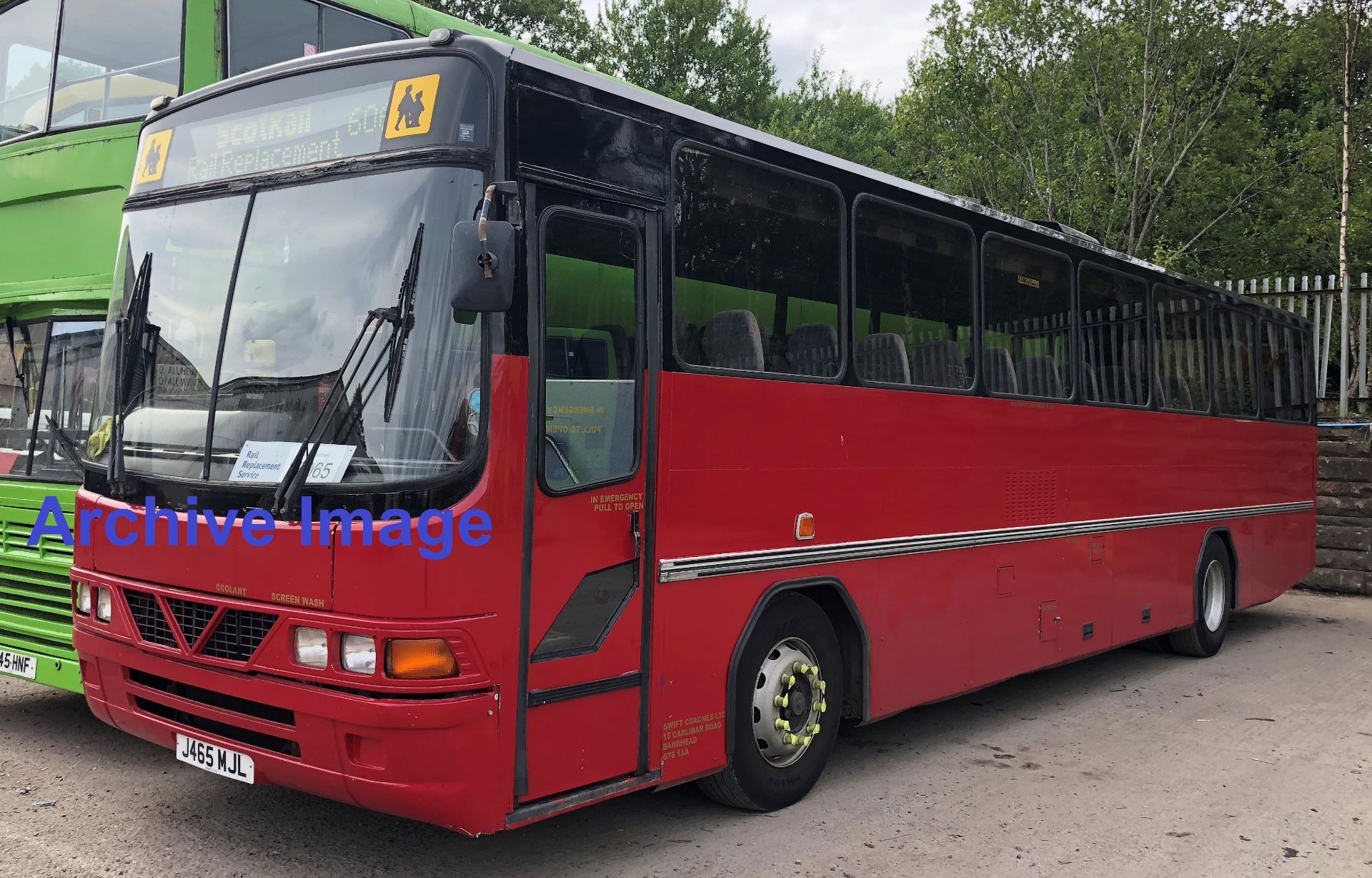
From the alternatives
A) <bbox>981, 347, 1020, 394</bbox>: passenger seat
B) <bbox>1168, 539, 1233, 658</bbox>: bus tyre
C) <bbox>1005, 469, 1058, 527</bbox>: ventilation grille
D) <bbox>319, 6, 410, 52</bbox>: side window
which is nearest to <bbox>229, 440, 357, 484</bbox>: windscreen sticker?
<bbox>319, 6, 410, 52</bbox>: side window

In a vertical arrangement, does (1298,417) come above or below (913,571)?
above

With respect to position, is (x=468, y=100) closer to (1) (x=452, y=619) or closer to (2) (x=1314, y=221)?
(1) (x=452, y=619)

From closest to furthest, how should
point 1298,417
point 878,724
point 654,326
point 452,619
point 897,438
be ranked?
point 452,619 < point 654,326 < point 897,438 < point 878,724 < point 1298,417

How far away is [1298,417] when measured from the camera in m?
12.7

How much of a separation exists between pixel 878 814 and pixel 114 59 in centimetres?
681

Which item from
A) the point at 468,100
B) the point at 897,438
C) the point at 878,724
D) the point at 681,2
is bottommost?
the point at 878,724

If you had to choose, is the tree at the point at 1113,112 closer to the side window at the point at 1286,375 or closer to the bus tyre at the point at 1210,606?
the side window at the point at 1286,375

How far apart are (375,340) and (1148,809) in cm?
454

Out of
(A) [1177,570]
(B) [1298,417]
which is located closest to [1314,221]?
(B) [1298,417]

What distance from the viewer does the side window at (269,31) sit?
7.27 meters

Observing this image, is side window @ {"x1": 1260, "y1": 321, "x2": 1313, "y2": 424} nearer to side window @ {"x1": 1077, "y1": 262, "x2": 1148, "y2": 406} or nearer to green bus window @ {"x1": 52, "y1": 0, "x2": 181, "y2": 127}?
side window @ {"x1": 1077, "y1": 262, "x2": 1148, "y2": 406}

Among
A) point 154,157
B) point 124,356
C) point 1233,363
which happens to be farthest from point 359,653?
point 1233,363

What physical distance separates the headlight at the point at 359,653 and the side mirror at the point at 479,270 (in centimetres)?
124

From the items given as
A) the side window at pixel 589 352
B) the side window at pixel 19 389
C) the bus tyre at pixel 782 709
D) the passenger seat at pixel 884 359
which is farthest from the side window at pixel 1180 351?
the side window at pixel 19 389
